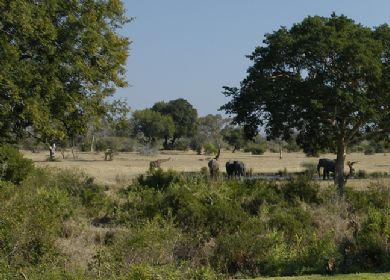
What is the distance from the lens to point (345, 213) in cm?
1855

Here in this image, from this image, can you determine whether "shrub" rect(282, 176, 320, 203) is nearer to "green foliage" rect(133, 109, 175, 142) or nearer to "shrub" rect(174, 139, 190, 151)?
"shrub" rect(174, 139, 190, 151)

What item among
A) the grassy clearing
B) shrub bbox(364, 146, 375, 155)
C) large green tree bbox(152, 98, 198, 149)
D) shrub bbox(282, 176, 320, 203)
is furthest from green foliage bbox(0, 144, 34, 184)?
large green tree bbox(152, 98, 198, 149)

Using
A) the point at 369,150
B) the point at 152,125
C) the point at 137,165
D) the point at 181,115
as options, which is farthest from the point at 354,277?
the point at 181,115

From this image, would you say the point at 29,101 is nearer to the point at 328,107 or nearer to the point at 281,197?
the point at 281,197

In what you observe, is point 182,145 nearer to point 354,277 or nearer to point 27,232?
point 27,232

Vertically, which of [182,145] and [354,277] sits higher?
[182,145]

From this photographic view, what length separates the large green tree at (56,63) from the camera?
2030cm

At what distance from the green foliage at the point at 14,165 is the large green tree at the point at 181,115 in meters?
91.7

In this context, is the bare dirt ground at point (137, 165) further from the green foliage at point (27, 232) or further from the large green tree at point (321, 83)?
the green foliage at point (27, 232)

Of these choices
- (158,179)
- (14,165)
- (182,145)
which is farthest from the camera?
(182,145)

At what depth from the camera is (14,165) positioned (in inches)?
1004

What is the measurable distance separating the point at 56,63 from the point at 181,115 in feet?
342

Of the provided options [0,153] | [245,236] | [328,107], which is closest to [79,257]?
[245,236]

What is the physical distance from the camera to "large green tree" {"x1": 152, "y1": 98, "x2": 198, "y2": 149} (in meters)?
122
